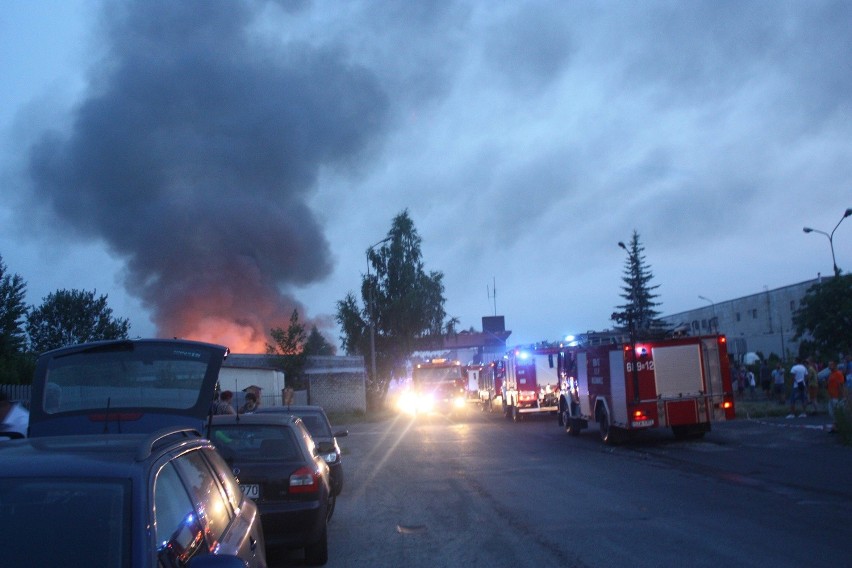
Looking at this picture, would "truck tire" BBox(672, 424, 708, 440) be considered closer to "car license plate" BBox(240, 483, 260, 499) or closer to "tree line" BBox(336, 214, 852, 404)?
"car license plate" BBox(240, 483, 260, 499)

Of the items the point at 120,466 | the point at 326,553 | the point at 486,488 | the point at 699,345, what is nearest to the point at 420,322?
the point at 699,345

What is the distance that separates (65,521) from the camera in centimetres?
327

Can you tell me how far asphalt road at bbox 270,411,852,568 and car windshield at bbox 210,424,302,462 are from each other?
1.07 meters

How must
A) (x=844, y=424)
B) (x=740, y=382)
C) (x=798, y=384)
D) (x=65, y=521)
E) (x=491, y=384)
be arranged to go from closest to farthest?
(x=65, y=521)
(x=844, y=424)
(x=798, y=384)
(x=491, y=384)
(x=740, y=382)

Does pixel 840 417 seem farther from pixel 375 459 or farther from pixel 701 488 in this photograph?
pixel 375 459

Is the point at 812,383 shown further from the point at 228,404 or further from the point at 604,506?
the point at 228,404

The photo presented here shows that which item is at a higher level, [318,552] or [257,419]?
[257,419]

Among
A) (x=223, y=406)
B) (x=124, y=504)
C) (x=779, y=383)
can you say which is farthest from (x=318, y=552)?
(x=779, y=383)

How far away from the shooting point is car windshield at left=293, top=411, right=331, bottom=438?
11.7m

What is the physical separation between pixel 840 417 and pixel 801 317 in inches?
903

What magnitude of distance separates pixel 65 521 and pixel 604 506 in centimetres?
862

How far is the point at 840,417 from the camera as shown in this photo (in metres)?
17.4

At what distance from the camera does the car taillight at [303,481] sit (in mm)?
7883

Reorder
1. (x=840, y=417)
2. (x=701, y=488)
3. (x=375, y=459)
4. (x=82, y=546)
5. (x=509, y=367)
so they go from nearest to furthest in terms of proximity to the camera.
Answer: (x=82, y=546)
(x=701, y=488)
(x=840, y=417)
(x=375, y=459)
(x=509, y=367)
